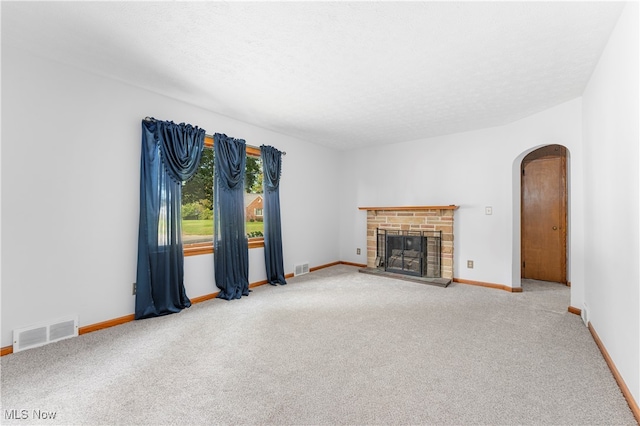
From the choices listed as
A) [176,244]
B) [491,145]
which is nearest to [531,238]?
[491,145]

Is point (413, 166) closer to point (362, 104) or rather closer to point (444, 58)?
point (362, 104)

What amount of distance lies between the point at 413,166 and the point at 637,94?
3.55 meters

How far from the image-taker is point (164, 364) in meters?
2.10

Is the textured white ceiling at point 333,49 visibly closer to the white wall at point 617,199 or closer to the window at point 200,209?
the white wall at point 617,199

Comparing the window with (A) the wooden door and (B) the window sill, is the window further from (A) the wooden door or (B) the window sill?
(A) the wooden door

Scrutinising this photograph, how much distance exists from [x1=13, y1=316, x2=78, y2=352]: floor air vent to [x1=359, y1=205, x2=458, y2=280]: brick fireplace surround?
14.2 ft

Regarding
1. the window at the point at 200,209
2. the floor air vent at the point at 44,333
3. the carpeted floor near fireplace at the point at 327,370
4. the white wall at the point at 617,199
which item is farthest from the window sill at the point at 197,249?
the white wall at the point at 617,199

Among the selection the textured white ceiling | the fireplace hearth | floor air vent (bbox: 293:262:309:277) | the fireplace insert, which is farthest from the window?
the fireplace insert

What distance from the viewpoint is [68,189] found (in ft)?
8.44

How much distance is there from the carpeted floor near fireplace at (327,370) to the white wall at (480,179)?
1.12 metres

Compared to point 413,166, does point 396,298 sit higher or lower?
lower

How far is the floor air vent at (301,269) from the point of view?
4.97 m

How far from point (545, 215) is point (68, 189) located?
6213mm

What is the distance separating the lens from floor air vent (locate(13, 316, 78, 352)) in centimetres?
229
